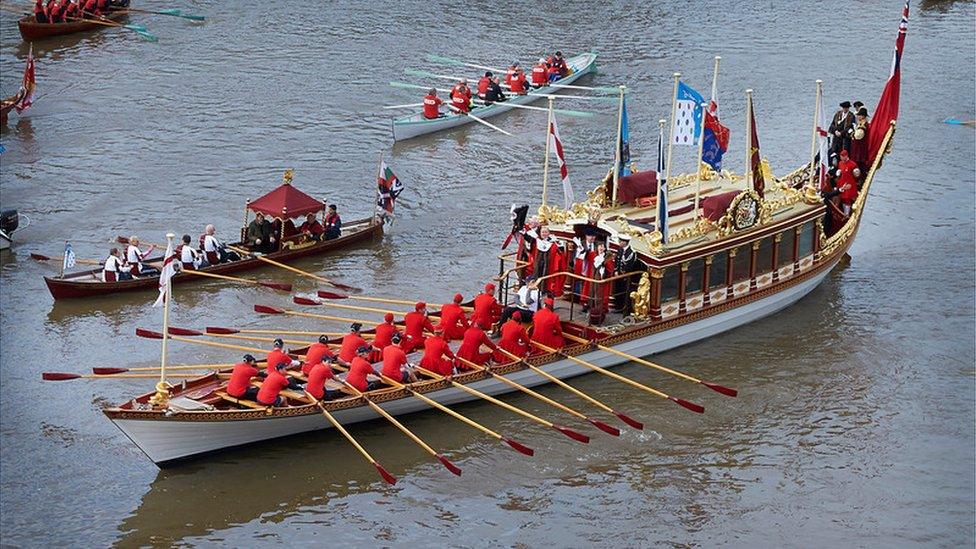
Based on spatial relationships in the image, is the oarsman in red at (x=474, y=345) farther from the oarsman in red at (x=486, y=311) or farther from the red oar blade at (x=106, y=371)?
the red oar blade at (x=106, y=371)

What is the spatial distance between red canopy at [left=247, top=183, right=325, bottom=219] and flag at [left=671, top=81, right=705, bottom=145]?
9.95 meters

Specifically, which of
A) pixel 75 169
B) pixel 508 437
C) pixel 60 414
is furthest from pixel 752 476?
pixel 75 169

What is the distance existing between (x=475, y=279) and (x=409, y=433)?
930cm

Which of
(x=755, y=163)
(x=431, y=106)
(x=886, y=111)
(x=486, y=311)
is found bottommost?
A: (x=486, y=311)

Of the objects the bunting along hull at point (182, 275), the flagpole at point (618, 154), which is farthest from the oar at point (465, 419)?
the bunting along hull at point (182, 275)

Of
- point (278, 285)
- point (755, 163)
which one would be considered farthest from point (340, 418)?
point (755, 163)

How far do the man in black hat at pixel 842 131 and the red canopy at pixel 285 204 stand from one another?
1261cm

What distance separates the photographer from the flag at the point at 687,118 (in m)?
29.0

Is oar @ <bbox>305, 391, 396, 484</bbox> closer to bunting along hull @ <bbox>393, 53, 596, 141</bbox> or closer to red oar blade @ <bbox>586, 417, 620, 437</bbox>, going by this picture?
red oar blade @ <bbox>586, 417, 620, 437</bbox>

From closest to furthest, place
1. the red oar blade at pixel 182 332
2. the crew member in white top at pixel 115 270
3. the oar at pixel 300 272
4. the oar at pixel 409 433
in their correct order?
the oar at pixel 409 433 < the red oar blade at pixel 182 332 < the crew member in white top at pixel 115 270 < the oar at pixel 300 272

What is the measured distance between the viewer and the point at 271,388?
25344mm

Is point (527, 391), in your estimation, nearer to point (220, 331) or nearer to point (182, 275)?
point (220, 331)

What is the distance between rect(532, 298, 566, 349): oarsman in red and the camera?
1113 inches

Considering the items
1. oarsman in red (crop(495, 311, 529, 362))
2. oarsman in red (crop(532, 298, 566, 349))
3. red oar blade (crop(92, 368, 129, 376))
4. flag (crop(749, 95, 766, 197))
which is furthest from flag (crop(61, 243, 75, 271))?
flag (crop(749, 95, 766, 197))
